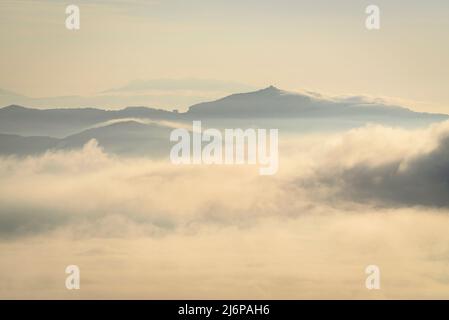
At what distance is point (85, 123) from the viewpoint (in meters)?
18.6

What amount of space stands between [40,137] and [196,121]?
150 inches

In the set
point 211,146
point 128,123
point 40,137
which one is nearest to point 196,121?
point 211,146

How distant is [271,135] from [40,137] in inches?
207
